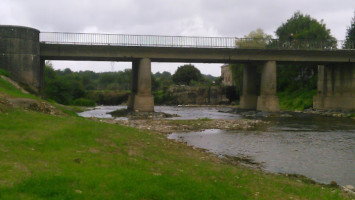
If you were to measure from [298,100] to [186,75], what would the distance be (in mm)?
90509

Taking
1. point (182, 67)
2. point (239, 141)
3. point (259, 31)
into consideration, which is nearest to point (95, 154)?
point (239, 141)

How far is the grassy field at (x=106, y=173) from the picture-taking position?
27.5 ft

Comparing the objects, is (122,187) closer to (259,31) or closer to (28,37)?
(28,37)

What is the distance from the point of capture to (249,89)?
223ft

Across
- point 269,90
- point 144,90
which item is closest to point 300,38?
point 269,90

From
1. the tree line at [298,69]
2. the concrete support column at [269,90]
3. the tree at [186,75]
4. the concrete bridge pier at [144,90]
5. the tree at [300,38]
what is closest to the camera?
the concrete bridge pier at [144,90]

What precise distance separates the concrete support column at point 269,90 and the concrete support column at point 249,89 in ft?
27.1

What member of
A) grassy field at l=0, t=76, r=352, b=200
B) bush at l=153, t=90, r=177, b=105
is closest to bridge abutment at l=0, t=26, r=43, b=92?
grassy field at l=0, t=76, r=352, b=200

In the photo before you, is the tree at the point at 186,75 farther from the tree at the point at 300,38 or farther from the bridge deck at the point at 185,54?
the bridge deck at the point at 185,54

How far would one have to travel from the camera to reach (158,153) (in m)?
15.2

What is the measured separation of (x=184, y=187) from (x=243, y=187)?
222 centimetres

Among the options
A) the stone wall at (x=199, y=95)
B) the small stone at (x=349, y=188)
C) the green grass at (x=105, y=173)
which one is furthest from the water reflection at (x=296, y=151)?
the stone wall at (x=199, y=95)

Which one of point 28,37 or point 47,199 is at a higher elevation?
point 28,37

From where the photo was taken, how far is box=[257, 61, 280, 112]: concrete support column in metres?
56.8
